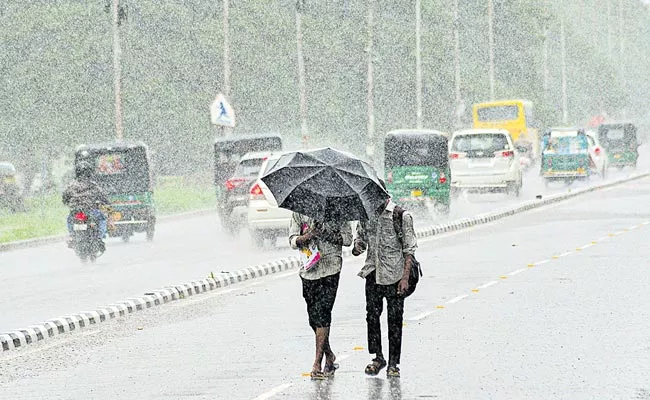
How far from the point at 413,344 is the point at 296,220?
2.67 metres

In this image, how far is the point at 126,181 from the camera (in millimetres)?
34812

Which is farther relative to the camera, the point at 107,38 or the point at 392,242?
the point at 107,38

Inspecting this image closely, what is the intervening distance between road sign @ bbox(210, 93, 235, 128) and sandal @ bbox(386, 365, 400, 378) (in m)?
30.4

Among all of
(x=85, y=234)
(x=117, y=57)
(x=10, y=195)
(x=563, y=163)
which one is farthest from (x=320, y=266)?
(x=563, y=163)

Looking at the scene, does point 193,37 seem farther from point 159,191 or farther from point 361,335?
point 361,335

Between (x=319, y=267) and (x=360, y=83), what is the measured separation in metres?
58.5

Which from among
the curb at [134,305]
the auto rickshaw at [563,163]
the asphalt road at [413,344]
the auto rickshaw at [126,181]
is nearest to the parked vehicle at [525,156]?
the auto rickshaw at [563,163]

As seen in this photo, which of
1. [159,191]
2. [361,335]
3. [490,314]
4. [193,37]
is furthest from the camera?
[193,37]

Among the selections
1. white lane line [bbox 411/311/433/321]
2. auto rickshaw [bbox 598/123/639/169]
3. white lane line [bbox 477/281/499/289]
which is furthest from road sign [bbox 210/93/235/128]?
auto rickshaw [bbox 598/123/639/169]

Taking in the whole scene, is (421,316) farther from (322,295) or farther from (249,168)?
(249,168)

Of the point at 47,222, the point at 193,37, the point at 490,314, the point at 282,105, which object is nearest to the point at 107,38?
the point at 193,37

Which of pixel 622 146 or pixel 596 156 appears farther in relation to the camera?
pixel 622 146

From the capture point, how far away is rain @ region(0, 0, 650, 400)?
1226 cm

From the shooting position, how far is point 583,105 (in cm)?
12319
